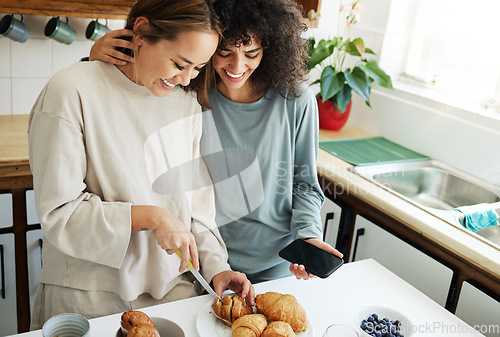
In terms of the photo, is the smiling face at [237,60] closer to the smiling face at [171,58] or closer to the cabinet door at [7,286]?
the smiling face at [171,58]

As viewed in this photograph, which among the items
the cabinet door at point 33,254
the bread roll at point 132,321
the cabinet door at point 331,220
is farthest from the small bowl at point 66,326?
the cabinet door at point 331,220

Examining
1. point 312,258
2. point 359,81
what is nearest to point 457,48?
point 359,81

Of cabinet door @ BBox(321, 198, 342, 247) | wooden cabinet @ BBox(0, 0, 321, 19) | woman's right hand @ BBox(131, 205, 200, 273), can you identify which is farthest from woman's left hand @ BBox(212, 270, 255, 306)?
wooden cabinet @ BBox(0, 0, 321, 19)

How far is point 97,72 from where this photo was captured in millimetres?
1101

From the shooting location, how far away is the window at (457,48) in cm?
216

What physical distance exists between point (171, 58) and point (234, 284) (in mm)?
530

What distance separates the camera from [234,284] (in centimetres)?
116

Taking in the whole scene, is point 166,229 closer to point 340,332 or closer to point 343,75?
point 340,332

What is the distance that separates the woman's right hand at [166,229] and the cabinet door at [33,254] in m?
1.08

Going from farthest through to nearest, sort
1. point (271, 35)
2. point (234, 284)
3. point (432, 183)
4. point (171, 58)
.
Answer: point (432, 183), point (271, 35), point (234, 284), point (171, 58)

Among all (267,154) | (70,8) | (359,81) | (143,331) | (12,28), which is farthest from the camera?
(359,81)

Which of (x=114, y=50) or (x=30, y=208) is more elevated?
(x=114, y=50)

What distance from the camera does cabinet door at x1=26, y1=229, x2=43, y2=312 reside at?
6.42 feet

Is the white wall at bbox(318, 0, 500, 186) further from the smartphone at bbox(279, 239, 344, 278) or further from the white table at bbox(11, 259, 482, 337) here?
the smartphone at bbox(279, 239, 344, 278)
